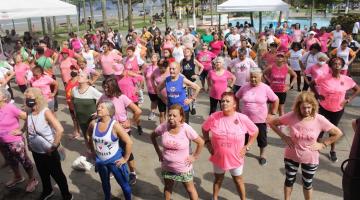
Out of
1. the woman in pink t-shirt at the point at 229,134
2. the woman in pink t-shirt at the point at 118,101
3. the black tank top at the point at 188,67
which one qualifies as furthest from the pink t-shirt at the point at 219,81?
the woman in pink t-shirt at the point at 229,134

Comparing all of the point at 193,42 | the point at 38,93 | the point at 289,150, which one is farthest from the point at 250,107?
the point at 193,42

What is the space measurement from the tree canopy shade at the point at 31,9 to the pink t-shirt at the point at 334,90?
826 cm

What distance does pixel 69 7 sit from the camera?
11625 millimetres

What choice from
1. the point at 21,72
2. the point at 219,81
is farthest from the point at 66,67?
the point at 219,81

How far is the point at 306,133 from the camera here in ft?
13.3

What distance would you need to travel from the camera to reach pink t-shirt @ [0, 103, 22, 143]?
491 centimetres

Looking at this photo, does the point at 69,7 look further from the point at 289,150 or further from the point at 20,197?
the point at 289,150

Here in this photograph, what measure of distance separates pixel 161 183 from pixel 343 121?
4829 millimetres

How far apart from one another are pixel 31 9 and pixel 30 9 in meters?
0.03

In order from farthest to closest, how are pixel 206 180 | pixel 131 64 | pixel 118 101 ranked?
pixel 131 64, pixel 206 180, pixel 118 101

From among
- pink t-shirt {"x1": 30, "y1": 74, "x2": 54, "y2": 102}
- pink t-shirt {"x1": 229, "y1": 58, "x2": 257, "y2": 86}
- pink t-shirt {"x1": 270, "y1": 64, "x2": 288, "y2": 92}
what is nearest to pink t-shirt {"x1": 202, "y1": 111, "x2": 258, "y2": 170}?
pink t-shirt {"x1": 270, "y1": 64, "x2": 288, "y2": 92}

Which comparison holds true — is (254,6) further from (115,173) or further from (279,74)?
(115,173)

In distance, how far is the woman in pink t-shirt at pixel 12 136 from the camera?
4.91 m

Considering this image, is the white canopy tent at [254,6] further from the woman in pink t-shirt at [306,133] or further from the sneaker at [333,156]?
the woman in pink t-shirt at [306,133]
